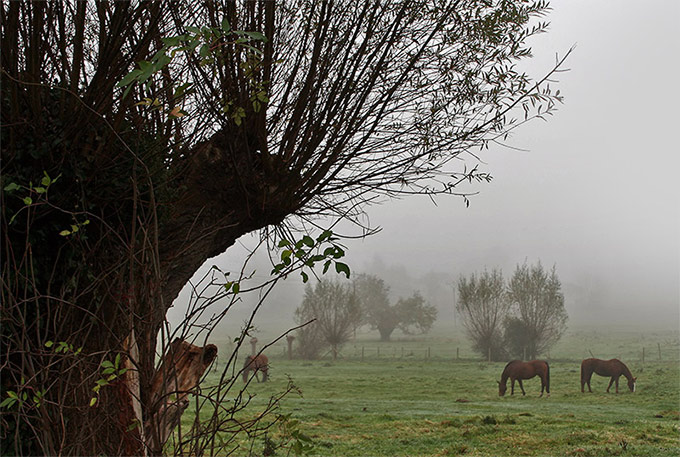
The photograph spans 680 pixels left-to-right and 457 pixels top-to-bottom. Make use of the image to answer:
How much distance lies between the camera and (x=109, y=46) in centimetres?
173

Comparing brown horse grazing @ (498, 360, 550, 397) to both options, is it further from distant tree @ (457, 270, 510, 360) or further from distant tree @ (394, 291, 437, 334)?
distant tree @ (394, 291, 437, 334)

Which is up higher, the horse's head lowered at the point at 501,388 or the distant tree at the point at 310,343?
the distant tree at the point at 310,343

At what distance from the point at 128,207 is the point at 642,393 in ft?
34.9

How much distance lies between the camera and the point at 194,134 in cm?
238

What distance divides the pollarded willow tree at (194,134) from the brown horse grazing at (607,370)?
9.70 meters

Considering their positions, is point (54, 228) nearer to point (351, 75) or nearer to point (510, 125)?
point (351, 75)

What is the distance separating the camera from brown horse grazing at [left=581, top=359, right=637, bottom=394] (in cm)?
1034

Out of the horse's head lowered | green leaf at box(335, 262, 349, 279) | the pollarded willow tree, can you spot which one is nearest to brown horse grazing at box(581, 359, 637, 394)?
the horse's head lowered

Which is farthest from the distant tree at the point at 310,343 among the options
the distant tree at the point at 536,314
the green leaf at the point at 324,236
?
the green leaf at the point at 324,236

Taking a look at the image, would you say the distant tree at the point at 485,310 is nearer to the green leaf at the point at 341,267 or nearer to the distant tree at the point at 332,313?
the distant tree at the point at 332,313

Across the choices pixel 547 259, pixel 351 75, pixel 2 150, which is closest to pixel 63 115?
pixel 2 150

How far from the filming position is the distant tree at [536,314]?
12.1 m

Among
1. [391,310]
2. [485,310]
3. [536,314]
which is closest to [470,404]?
[485,310]

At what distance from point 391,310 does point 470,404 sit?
15.2ft
